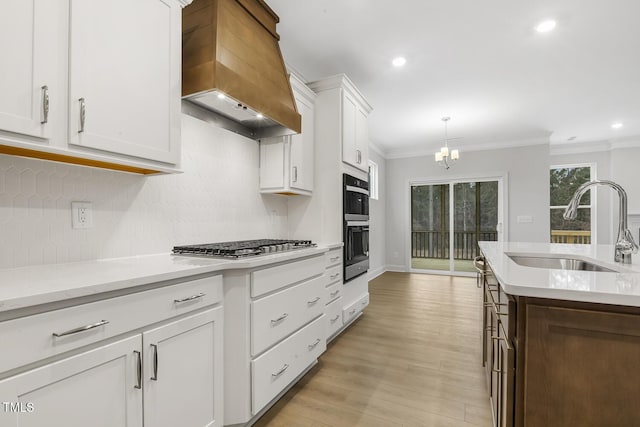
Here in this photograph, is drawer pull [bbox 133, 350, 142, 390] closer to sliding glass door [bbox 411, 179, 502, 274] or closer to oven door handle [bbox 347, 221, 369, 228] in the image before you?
oven door handle [bbox 347, 221, 369, 228]

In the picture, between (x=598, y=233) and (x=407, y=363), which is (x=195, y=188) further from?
(x=598, y=233)

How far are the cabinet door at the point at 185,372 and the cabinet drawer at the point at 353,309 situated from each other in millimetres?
1740

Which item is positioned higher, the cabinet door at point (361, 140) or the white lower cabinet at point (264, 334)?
the cabinet door at point (361, 140)

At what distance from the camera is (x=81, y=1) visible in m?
1.22

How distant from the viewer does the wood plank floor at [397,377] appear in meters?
A: 1.77

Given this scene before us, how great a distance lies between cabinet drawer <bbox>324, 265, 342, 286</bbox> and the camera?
9.04ft

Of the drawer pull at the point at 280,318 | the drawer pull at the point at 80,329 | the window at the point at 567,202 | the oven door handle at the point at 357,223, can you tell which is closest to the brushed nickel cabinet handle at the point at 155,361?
the drawer pull at the point at 80,329

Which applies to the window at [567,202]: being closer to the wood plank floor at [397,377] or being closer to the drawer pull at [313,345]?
the wood plank floor at [397,377]

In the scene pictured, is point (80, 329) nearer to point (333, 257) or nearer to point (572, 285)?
point (572, 285)

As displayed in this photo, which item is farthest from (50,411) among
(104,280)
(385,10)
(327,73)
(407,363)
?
(327,73)

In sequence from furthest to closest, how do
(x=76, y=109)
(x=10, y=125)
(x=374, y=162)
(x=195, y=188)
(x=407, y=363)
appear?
(x=374, y=162)
(x=407, y=363)
(x=195, y=188)
(x=76, y=109)
(x=10, y=125)

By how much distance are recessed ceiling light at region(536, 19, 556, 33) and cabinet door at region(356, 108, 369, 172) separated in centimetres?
172

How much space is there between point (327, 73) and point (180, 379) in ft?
10.3

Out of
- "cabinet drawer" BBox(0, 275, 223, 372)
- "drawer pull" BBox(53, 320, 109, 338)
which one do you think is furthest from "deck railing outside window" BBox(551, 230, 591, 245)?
"drawer pull" BBox(53, 320, 109, 338)
